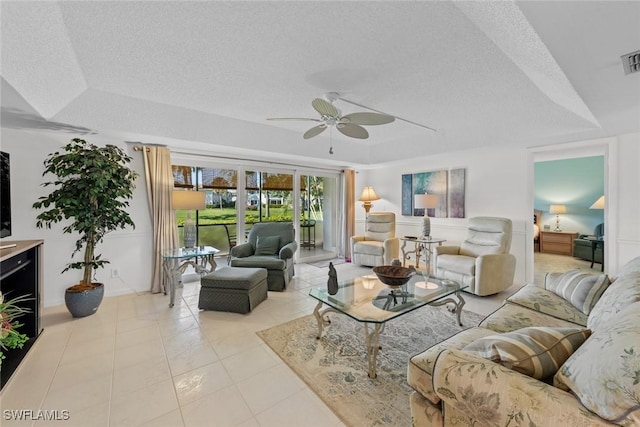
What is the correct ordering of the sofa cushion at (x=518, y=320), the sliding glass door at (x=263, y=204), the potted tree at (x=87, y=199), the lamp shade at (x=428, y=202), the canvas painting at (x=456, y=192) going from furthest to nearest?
the canvas painting at (x=456, y=192) → the lamp shade at (x=428, y=202) → the sliding glass door at (x=263, y=204) → the potted tree at (x=87, y=199) → the sofa cushion at (x=518, y=320)

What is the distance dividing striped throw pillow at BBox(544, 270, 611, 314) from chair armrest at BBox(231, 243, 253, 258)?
→ 11.8 ft

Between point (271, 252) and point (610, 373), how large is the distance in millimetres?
3679

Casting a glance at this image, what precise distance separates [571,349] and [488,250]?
3049 millimetres

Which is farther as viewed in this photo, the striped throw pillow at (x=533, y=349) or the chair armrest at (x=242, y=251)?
the chair armrest at (x=242, y=251)

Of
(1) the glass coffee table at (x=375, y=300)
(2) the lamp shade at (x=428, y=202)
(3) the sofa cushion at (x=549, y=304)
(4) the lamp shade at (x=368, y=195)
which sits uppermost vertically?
(4) the lamp shade at (x=368, y=195)

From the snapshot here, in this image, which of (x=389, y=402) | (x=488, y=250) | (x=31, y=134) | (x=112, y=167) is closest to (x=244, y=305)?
(x=389, y=402)

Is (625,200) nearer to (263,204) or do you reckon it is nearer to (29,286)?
(263,204)

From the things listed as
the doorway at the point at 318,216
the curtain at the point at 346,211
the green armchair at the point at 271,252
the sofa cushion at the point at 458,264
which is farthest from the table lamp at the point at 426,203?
the green armchair at the point at 271,252

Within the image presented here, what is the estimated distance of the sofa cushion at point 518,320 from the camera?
5.76 ft

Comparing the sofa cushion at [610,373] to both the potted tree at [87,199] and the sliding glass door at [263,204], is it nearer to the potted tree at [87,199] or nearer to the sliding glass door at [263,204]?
the potted tree at [87,199]

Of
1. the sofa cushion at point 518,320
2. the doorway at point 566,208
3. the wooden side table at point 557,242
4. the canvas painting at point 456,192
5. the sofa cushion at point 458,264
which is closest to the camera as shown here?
the sofa cushion at point 518,320

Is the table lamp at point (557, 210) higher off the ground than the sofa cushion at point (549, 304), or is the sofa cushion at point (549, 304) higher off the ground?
the table lamp at point (557, 210)

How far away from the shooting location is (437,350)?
134 centimetres

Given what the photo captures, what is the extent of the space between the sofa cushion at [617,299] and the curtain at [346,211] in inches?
177
